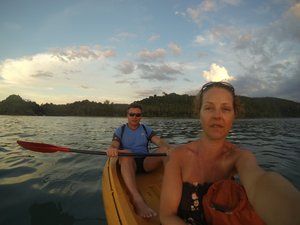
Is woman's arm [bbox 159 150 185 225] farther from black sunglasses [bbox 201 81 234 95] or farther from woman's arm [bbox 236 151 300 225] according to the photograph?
black sunglasses [bbox 201 81 234 95]

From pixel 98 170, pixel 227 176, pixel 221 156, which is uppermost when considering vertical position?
pixel 221 156

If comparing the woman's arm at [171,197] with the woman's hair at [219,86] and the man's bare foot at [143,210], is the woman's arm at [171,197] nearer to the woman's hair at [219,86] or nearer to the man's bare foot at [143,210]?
the woman's hair at [219,86]

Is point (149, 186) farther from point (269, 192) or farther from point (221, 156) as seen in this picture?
point (269, 192)

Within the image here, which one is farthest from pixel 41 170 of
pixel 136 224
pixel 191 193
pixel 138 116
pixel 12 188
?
pixel 191 193

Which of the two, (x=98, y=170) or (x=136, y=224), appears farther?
(x=98, y=170)

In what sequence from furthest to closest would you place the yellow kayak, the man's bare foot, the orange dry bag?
the man's bare foot < the yellow kayak < the orange dry bag

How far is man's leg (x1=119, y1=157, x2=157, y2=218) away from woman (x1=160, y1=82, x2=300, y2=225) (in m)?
1.52

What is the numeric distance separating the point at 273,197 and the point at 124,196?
2.92m

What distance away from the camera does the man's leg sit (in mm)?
3486

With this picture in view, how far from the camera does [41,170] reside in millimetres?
7027

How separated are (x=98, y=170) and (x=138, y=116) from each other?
8.68 feet

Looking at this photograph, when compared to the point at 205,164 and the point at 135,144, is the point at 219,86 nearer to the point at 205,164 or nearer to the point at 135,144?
the point at 205,164

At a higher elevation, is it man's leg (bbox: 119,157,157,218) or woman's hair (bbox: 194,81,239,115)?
woman's hair (bbox: 194,81,239,115)

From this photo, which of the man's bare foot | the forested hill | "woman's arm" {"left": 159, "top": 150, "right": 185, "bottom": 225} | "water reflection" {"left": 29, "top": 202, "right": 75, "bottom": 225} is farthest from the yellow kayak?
the forested hill
